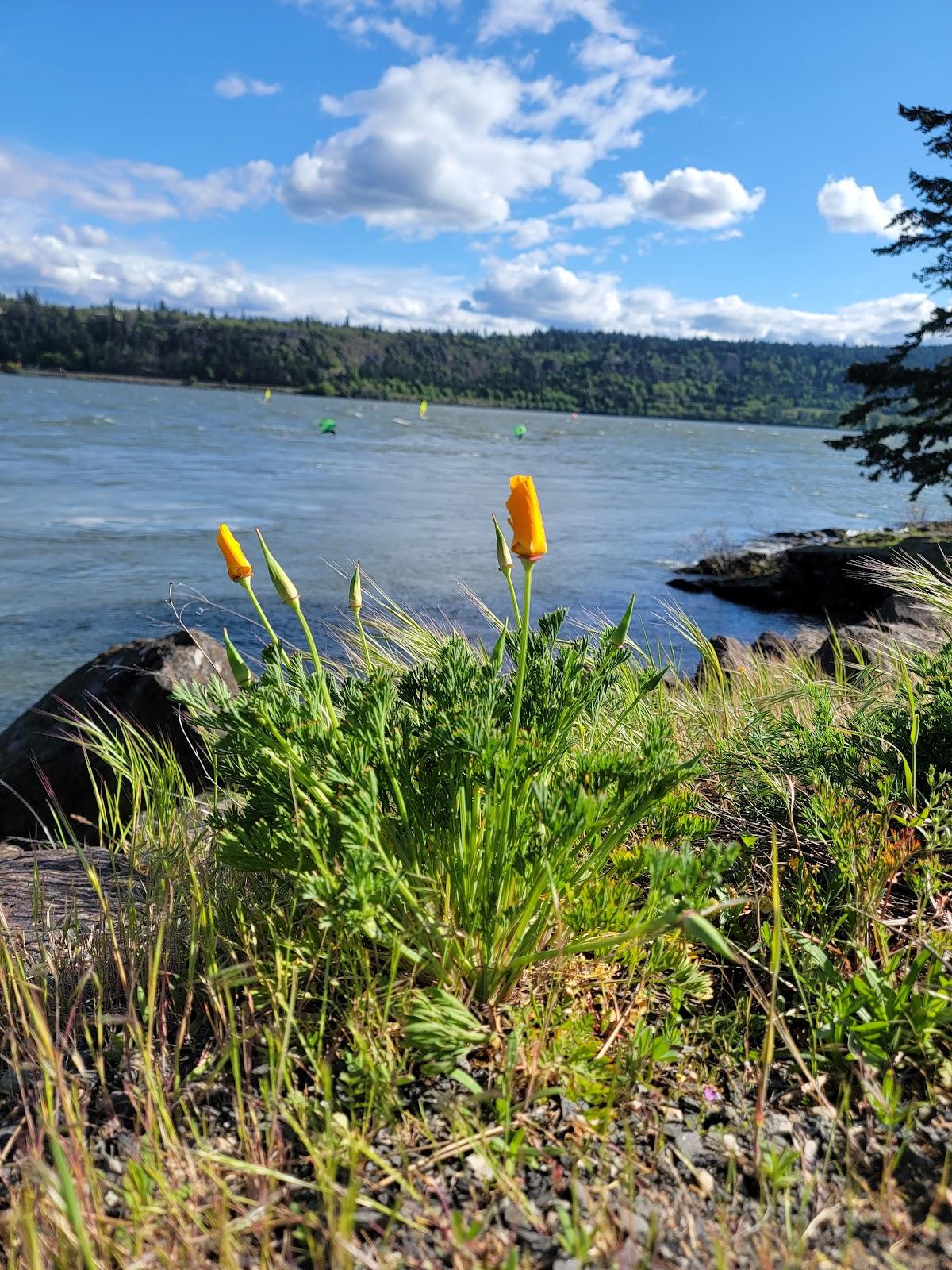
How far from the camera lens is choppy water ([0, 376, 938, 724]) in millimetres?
12922

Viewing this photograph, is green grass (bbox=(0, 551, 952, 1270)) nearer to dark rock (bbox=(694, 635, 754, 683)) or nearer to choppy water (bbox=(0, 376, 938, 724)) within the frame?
choppy water (bbox=(0, 376, 938, 724))

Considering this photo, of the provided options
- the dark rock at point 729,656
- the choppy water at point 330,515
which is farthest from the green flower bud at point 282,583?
the dark rock at point 729,656

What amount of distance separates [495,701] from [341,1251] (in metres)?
1.19

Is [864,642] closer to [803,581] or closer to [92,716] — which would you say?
[92,716]

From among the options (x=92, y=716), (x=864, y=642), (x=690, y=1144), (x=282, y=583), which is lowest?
(x=92, y=716)

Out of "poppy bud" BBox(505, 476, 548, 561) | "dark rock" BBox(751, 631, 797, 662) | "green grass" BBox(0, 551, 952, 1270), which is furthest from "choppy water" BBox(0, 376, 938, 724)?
"dark rock" BBox(751, 631, 797, 662)

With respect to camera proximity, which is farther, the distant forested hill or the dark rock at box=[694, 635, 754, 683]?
the distant forested hill

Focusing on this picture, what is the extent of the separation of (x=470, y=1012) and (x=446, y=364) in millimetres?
143105

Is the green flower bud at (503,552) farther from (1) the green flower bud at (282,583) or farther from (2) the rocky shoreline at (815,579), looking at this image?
(2) the rocky shoreline at (815,579)

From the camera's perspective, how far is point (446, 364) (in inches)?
5428

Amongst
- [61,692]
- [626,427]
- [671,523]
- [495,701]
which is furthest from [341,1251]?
[626,427]

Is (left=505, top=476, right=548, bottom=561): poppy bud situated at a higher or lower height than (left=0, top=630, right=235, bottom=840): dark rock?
higher

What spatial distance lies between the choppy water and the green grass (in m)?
1.47

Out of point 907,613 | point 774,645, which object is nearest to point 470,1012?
point 774,645
